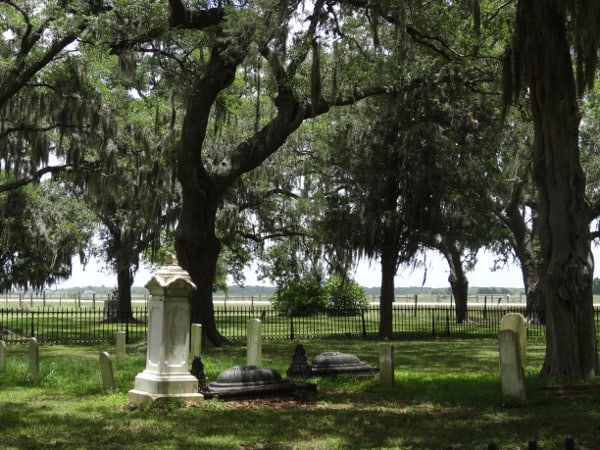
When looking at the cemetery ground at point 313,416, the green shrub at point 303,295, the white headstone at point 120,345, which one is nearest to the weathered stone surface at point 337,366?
the cemetery ground at point 313,416

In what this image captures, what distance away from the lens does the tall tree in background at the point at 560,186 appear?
13.3 m

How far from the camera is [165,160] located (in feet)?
85.0

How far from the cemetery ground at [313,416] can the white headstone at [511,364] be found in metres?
0.25

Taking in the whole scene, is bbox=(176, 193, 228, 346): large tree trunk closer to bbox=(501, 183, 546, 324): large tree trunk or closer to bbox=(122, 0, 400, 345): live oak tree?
bbox=(122, 0, 400, 345): live oak tree

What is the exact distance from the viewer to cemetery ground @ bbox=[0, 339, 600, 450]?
9016 mm

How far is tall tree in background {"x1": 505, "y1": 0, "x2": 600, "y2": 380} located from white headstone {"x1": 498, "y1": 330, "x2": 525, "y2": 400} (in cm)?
182

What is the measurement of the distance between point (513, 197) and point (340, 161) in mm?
9306

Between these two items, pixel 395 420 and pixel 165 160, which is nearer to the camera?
pixel 395 420

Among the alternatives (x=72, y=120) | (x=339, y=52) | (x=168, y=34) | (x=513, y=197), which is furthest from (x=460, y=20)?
(x=513, y=197)

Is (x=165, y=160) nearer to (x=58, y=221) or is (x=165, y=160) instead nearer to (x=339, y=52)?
(x=339, y=52)

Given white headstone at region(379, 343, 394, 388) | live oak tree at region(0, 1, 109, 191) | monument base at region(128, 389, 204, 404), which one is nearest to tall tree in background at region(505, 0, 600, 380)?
white headstone at region(379, 343, 394, 388)

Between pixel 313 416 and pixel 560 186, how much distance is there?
6.02 m

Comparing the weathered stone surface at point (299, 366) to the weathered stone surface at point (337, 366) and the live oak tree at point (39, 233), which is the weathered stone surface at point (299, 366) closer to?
the weathered stone surface at point (337, 366)

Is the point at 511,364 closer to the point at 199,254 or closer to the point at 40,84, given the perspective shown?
the point at 199,254
